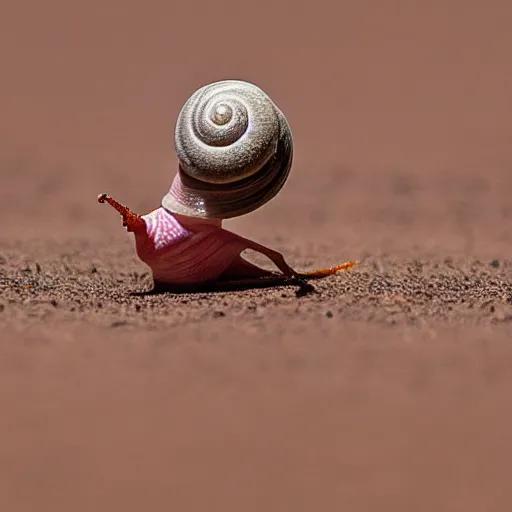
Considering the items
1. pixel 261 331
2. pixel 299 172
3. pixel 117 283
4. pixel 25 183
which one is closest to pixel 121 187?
pixel 25 183

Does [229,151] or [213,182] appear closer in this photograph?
[229,151]

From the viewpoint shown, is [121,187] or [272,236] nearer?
[272,236]

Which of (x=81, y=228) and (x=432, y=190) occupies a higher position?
(x=432, y=190)

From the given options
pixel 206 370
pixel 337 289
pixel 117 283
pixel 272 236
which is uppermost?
pixel 272 236

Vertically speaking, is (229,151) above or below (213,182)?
above

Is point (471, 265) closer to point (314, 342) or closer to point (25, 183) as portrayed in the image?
point (314, 342)
